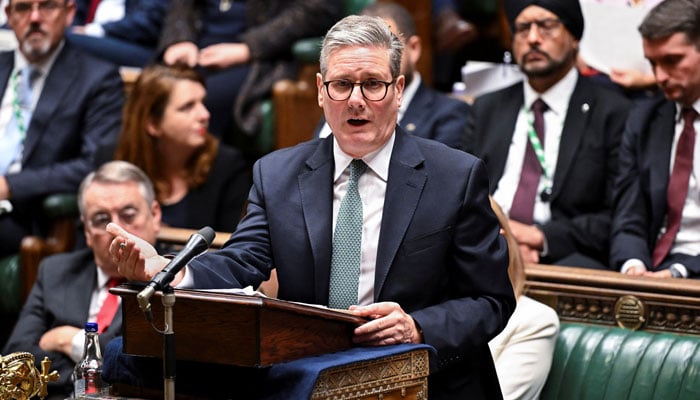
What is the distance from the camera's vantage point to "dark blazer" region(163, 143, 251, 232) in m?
4.67

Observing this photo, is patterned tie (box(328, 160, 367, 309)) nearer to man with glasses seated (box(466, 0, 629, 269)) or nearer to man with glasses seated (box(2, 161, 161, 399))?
man with glasses seated (box(2, 161, 161, 399))

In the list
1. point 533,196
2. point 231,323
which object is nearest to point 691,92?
point 533,196

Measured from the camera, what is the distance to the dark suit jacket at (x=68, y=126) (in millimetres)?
4930

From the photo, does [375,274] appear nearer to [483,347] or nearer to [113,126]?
[483,347]

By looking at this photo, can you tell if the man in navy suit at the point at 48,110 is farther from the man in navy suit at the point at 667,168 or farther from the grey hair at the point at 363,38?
the grey hair at the point at 363,38

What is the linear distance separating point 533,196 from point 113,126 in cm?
182

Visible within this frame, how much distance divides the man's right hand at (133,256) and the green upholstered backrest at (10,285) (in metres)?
2.70

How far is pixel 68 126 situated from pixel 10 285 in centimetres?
68

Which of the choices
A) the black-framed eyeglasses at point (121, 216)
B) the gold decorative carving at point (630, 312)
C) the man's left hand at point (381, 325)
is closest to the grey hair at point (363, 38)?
the man's left hand at point (381, 325)

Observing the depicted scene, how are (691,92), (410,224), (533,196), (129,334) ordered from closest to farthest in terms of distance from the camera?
(129,334) < (410,224) < (691,92) < (533,196)

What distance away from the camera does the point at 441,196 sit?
2.54m

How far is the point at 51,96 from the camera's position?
510cm

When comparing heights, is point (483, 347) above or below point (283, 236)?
below

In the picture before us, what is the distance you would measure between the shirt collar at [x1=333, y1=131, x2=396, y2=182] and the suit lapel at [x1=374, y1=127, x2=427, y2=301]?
1cm
